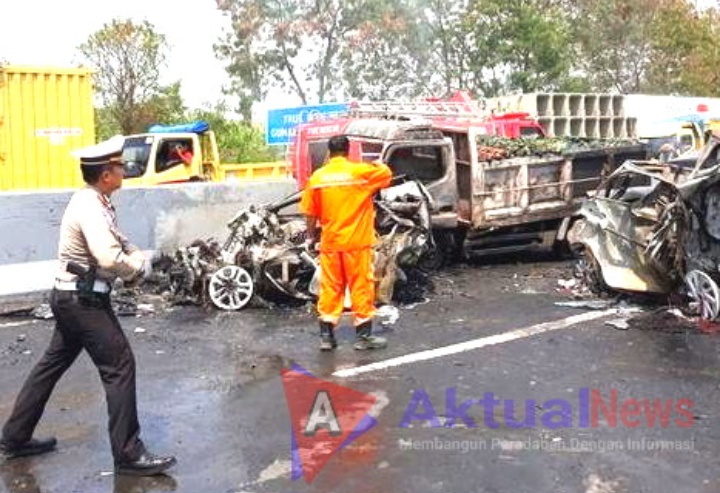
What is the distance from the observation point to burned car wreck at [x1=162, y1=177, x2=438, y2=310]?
8766 millimetres

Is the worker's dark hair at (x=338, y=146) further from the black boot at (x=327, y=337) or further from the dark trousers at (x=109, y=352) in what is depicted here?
the dark trousers at (x=109, y=352)

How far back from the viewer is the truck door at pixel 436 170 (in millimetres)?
10484

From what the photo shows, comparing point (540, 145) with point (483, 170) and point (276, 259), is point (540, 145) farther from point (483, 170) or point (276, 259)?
point (276, 259)

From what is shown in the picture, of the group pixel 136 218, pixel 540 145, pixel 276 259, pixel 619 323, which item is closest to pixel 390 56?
pixel 540 145

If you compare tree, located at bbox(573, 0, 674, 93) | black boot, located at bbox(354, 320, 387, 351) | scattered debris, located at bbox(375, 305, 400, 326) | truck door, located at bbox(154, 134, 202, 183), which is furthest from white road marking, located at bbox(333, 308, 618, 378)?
tree, located at bbox(573, 0, 674, 93)

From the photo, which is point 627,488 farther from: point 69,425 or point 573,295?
point 573,295

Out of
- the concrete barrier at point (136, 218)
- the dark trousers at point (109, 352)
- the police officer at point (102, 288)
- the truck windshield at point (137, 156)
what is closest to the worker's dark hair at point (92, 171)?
the police officer at point (102, 288)

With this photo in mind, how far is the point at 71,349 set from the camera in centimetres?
461

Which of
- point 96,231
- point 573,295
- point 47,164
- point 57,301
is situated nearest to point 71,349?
point 57,301

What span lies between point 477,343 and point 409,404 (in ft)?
6.03

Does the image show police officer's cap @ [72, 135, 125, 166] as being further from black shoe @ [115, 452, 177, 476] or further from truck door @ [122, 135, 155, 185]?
truck door @ [122, 135, 155, 185]

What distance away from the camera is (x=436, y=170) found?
10.6 meters

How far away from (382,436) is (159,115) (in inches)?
840

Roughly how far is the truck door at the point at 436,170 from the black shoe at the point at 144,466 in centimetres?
650
